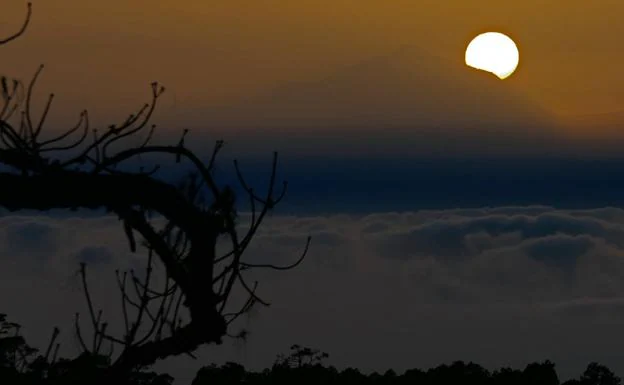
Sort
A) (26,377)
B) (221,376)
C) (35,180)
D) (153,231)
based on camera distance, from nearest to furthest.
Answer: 1. (35,180)
2. (153,231)
3. (26,377)
4. (221,376)

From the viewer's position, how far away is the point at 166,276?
5.27 metres

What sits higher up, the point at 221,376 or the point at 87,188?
the point at 87,188

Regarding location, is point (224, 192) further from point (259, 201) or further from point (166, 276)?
point (166, 276)

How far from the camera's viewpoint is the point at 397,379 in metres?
12.5

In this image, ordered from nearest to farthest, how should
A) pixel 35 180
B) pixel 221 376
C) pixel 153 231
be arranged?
1. pixel 35 180
2. pixel 153 231
3. pixel 221 376

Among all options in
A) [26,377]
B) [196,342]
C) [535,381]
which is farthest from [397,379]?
[196,342]

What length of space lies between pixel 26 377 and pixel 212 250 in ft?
8.34

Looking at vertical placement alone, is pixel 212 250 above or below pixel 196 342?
above

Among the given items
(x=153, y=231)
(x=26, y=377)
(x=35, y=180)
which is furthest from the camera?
(x=26, y=377)

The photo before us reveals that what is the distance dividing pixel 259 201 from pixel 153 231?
65cm

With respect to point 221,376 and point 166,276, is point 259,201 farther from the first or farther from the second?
point 221,376

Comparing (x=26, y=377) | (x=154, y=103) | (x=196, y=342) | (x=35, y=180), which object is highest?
(x=154, y=103)

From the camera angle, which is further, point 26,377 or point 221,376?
point 221,376

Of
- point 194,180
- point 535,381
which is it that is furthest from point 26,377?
point 535,381
